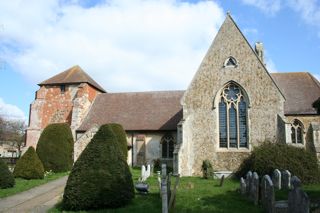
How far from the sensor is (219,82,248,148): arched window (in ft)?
76.3

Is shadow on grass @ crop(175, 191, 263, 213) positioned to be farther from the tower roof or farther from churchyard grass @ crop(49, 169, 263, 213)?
the tower roof

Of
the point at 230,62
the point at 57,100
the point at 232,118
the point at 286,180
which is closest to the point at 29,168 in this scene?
the point at 232,118

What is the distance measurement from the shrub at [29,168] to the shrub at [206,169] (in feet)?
34.6

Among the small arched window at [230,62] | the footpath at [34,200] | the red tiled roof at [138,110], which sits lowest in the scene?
the footpath at [34,200]

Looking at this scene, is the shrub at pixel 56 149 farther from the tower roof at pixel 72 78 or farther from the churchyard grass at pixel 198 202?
the churchyard grass at pixel 198 202

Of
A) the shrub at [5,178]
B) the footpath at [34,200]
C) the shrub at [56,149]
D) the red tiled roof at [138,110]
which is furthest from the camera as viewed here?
the red tiled roof at [138,110]

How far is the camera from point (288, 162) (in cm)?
1952

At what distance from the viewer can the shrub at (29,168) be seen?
2181 centimetres

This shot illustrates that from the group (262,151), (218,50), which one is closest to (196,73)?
(218,50)

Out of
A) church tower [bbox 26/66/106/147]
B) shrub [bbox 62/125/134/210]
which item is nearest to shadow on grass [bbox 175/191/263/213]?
shrub [bbox 62/125/134/210]

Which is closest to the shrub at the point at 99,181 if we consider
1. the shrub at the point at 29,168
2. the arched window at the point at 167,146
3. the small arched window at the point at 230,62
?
the shrub at the point at 29,168

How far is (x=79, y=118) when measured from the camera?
32031mm

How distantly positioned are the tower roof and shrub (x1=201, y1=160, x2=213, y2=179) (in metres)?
16.2

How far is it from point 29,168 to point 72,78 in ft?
49.1
